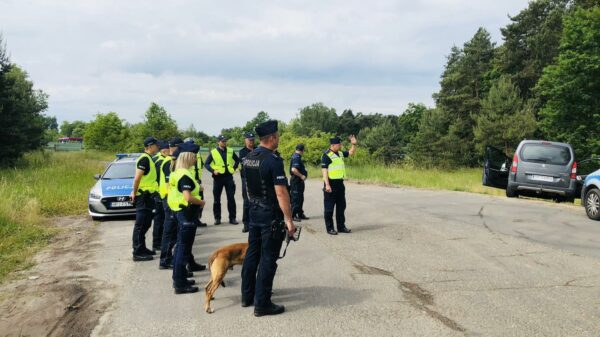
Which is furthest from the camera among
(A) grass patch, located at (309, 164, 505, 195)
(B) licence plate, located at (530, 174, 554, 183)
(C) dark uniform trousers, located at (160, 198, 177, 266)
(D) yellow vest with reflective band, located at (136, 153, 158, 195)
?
(A) grass patch, located at (309, 164, 505, 195)

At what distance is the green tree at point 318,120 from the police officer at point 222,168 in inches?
3726

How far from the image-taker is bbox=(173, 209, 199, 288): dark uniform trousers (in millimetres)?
5352

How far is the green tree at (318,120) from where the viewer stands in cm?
10750

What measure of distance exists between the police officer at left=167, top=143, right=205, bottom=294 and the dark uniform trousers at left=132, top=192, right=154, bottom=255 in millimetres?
1833

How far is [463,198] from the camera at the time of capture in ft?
46.4

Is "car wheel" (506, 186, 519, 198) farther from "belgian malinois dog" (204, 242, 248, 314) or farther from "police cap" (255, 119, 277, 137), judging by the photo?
"police cap" (255, 119, 277, 137)

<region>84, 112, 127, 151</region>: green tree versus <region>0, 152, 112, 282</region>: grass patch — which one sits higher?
<region>84, 112, 127, 151</region>: green tree

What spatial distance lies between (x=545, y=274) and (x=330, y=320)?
10.7ft

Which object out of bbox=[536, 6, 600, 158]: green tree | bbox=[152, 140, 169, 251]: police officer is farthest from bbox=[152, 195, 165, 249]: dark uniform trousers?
bbox=[536, 6, 600, 158]: green tree

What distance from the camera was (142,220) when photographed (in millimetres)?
7176

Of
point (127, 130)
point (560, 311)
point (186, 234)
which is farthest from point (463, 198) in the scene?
point (127, 130)

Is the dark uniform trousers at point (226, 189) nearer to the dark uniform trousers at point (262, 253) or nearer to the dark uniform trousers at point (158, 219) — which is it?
the dark uniform trousers at point (158, 219)

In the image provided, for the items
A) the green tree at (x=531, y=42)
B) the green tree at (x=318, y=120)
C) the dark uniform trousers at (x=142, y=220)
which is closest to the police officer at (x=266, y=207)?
the dark uniform trousers at (x=142, y=220)

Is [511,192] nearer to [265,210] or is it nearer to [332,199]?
[332,199]
